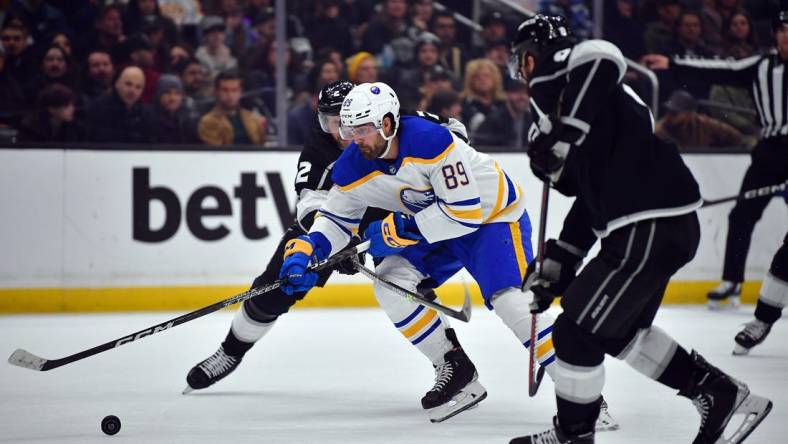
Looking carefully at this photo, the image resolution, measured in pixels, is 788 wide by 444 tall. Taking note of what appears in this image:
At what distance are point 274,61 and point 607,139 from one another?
13.0 ft

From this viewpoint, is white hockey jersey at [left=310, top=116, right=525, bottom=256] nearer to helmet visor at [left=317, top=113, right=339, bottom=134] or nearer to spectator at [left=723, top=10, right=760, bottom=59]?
helmet visor at [left=317, top=113, right=339, bottom=134]

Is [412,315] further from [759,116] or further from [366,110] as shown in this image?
[759,116]

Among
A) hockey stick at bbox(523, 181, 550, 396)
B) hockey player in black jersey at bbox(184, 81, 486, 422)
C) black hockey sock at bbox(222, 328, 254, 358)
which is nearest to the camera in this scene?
hockey stick at bbox(523, 181, 550, 396)

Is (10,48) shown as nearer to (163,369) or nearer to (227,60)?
(227,60)

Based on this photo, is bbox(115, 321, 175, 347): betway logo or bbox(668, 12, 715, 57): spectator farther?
bbox(668, 12, 715, 57): spectator

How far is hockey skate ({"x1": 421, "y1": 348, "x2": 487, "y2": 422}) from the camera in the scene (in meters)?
3.38

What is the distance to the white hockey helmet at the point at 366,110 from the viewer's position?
125 inches

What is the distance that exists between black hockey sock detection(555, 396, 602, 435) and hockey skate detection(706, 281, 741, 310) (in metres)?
3.58

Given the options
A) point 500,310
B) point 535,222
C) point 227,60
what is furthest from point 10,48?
point 500,310

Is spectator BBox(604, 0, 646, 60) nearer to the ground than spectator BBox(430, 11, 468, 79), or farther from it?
farther from it

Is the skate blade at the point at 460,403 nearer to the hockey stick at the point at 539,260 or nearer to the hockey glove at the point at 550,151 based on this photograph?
the hockey stick at the point at 539,260

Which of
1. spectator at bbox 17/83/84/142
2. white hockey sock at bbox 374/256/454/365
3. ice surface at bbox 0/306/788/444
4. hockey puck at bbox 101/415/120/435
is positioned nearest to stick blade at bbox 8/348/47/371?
ice surface at bbox 0/306/788/444

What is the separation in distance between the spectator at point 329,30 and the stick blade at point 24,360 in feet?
11.1

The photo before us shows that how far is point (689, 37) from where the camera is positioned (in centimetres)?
679
